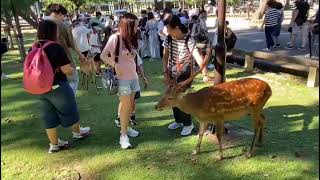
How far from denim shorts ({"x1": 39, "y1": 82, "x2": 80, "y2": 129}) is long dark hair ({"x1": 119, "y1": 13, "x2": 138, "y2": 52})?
33.0 inches

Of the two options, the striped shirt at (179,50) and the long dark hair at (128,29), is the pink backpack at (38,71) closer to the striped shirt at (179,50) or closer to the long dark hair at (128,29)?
the long dark hair at (128,29)

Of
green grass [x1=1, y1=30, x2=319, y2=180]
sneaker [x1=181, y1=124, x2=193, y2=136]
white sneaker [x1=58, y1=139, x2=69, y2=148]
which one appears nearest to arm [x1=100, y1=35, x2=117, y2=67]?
green grass [x1=1, y1=30, x2=319, y2=180]

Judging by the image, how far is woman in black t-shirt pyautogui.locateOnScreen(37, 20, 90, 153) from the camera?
14.9 ft

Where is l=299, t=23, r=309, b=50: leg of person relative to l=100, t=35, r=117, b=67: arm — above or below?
below

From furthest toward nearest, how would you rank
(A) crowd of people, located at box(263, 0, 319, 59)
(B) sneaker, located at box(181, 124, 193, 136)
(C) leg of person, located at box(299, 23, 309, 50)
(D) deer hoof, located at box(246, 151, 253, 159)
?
(C) leg of person, located at box(299, 23, 309, 50) → (A) crowd of people, located at box(263, 0, 319, 59) → (B) sneaker, located at box(181, 124, 193, 136) → (D) deer hoof, located at box(246, 151, 253, 159)

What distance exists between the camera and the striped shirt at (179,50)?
5.00 m

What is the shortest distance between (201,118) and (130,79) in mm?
967

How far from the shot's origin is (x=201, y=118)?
4484 millimetres

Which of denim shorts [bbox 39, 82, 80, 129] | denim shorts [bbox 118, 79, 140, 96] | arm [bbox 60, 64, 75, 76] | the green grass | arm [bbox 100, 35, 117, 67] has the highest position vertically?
arm [bbox 100, 35, 117, 67]

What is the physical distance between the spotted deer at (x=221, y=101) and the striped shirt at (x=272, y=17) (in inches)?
348

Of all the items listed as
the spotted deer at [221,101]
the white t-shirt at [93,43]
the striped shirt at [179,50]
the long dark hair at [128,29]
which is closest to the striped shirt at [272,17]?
the white t-shirt at [93,43]

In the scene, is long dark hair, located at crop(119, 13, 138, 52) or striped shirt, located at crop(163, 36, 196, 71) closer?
long dark hair, located at crop(119, 13, 138, 52)

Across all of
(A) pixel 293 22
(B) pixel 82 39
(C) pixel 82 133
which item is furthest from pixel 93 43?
(A) pixel 293 22

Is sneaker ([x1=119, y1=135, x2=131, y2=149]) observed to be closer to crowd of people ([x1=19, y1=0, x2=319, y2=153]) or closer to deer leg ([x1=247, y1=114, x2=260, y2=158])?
crowd of people ([x1=19, y1=0, x2=319, y2=153])
